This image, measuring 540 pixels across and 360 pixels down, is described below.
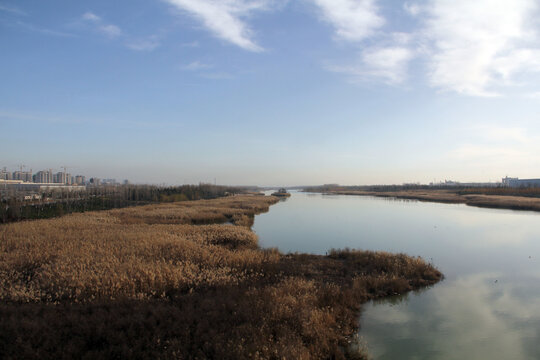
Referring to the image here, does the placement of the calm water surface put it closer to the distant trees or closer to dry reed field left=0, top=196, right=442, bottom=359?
dry reed field left=0, top=196, right=442, bottom=359

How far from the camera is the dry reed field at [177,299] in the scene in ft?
15.8

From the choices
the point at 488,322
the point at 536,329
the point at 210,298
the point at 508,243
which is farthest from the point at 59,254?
the point at 508,243

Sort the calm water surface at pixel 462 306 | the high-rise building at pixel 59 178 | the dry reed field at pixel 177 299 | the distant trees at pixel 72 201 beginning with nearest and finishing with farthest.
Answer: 1. the dry reed field at pixel 177 299
2. the calm water surface at pixel 462 306
3. the distant trees at pixel 72 201
4. the high-rise building at pixel 59 178

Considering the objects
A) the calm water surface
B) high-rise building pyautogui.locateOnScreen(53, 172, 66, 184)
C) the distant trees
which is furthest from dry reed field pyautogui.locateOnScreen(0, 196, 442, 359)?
high-rise building pyautogui.locateOnScreen(53, 172, 66, 184)

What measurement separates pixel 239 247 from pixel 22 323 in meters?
8.83

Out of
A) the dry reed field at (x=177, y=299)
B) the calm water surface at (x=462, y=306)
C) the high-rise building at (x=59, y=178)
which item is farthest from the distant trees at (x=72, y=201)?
the high-rise building at (x=59, y=178)

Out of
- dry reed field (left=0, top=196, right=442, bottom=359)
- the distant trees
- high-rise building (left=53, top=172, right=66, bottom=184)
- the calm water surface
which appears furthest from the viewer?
high-rise building (left=53, top=172, right=66, bottom=184)

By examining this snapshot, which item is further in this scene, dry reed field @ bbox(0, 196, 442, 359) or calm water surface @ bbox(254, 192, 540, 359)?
calm water surface @ bbox(254, 192, 540, 359)

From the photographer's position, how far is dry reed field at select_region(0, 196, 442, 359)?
4.80 metres

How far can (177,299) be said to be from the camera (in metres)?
6.87

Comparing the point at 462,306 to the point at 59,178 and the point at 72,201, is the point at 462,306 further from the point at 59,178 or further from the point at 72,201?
the point at 59,178

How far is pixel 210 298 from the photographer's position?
6.82 meters

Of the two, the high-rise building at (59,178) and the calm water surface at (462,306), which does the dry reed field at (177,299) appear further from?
the high-rise building at (59,178)

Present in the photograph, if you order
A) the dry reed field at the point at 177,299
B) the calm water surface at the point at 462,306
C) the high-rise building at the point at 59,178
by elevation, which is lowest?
the calm water surface at the point at 462,306
